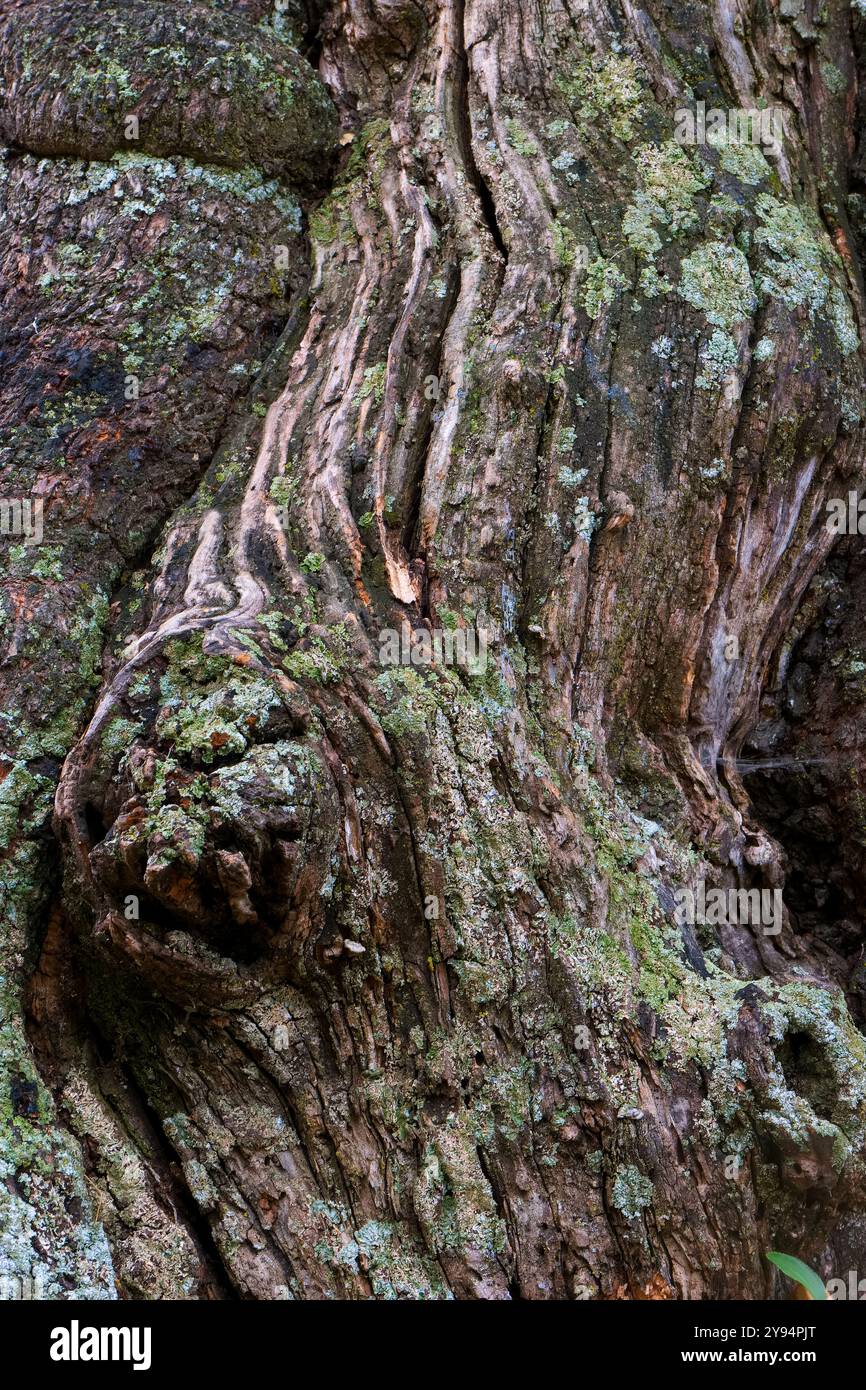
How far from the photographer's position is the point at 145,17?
15.1 ft

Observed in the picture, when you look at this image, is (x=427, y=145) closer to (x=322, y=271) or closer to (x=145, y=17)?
(x=322, y=271)

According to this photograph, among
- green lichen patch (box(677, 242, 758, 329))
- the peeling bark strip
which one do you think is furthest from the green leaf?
green lichen patch (box(677, 242, 758, 329))

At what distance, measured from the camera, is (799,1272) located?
335 cm

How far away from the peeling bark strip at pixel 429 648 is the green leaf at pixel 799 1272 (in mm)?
36

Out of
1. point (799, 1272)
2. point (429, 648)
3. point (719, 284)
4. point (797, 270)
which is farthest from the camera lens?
point (797, 270)

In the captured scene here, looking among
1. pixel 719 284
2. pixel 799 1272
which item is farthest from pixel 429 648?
pixel 799 1272

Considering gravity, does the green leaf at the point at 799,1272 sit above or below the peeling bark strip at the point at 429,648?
below

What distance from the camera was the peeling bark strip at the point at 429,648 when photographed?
334 centimetres

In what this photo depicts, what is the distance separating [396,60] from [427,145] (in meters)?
0.61

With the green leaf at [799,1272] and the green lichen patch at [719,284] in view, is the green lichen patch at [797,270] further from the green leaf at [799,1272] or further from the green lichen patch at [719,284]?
the green leaf at [799,1272]

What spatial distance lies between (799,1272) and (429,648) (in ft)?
7.07

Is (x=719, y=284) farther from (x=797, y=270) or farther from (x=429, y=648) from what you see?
(x=429, y=648)

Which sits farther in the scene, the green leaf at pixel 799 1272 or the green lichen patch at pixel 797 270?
the green lichen patch at pixel 797 270

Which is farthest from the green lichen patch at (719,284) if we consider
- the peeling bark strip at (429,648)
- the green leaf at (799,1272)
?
the green leaf at (799,1272)
